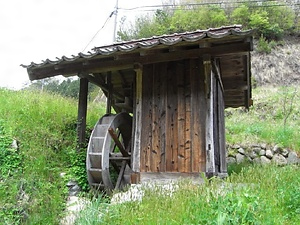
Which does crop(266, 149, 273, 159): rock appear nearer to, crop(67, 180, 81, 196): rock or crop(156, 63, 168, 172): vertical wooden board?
crop(156, 63, 168, 172): vertical wooden board

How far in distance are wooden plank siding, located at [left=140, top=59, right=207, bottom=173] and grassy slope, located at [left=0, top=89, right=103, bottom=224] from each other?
1725mm

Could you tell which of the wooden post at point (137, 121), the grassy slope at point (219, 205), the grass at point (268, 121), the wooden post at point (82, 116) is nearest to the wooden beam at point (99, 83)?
the wooden post at point (82, 116)

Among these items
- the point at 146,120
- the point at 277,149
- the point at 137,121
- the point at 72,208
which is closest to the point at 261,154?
the point at 277,149

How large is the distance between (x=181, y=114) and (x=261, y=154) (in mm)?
6062

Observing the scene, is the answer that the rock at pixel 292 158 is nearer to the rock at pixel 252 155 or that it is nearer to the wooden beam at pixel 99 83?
the rock at pixel 252 155

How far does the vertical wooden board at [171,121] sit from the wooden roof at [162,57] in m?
0.39

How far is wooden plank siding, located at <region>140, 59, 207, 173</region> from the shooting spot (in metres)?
5.44

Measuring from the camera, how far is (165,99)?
588 cm

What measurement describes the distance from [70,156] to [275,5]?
20.8 metres

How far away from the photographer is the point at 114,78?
811 centimetres

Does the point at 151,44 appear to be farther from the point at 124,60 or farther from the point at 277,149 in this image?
the point at 277,149

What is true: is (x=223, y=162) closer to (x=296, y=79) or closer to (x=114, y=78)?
(x=114, y=78)

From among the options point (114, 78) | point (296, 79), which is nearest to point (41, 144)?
point (114, 78)

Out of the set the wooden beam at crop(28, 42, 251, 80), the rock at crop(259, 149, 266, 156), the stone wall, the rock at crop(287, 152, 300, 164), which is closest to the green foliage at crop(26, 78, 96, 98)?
the stone wall
